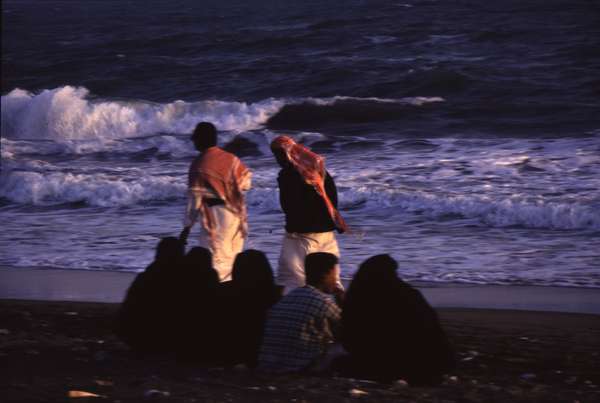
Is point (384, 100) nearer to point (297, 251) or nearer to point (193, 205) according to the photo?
point (193, 205)

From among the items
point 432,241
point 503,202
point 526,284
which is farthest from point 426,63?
point 526,284

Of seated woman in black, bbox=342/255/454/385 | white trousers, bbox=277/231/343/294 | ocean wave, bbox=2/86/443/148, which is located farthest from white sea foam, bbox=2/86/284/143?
seated woman in black, bbox=342/255/454/385

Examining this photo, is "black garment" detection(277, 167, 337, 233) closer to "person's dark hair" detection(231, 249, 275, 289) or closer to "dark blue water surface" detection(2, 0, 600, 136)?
"person's dark hair" detection(231, 249, 275, 289)

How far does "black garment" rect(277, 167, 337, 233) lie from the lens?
7598 mm

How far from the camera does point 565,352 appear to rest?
7.10m

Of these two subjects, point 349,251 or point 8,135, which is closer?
point 349,251

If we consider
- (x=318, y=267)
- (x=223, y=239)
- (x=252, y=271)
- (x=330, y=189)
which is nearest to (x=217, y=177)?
(x=223, y=239)

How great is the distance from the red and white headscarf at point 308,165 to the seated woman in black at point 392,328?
1602 millimetres

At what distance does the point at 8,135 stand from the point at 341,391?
22918mm

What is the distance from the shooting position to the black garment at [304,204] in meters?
7.60

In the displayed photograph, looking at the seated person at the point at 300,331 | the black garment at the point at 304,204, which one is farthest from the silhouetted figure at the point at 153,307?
the black garment at the point at 304,204

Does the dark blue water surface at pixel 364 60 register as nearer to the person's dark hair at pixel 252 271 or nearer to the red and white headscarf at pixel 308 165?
the red and white headscarf at pixel 308 165

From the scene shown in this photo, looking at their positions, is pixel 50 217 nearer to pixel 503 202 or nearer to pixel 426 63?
pixel 503 202

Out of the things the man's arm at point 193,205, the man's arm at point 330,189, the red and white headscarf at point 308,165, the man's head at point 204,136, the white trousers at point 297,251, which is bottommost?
the white trousers at point 297,251
